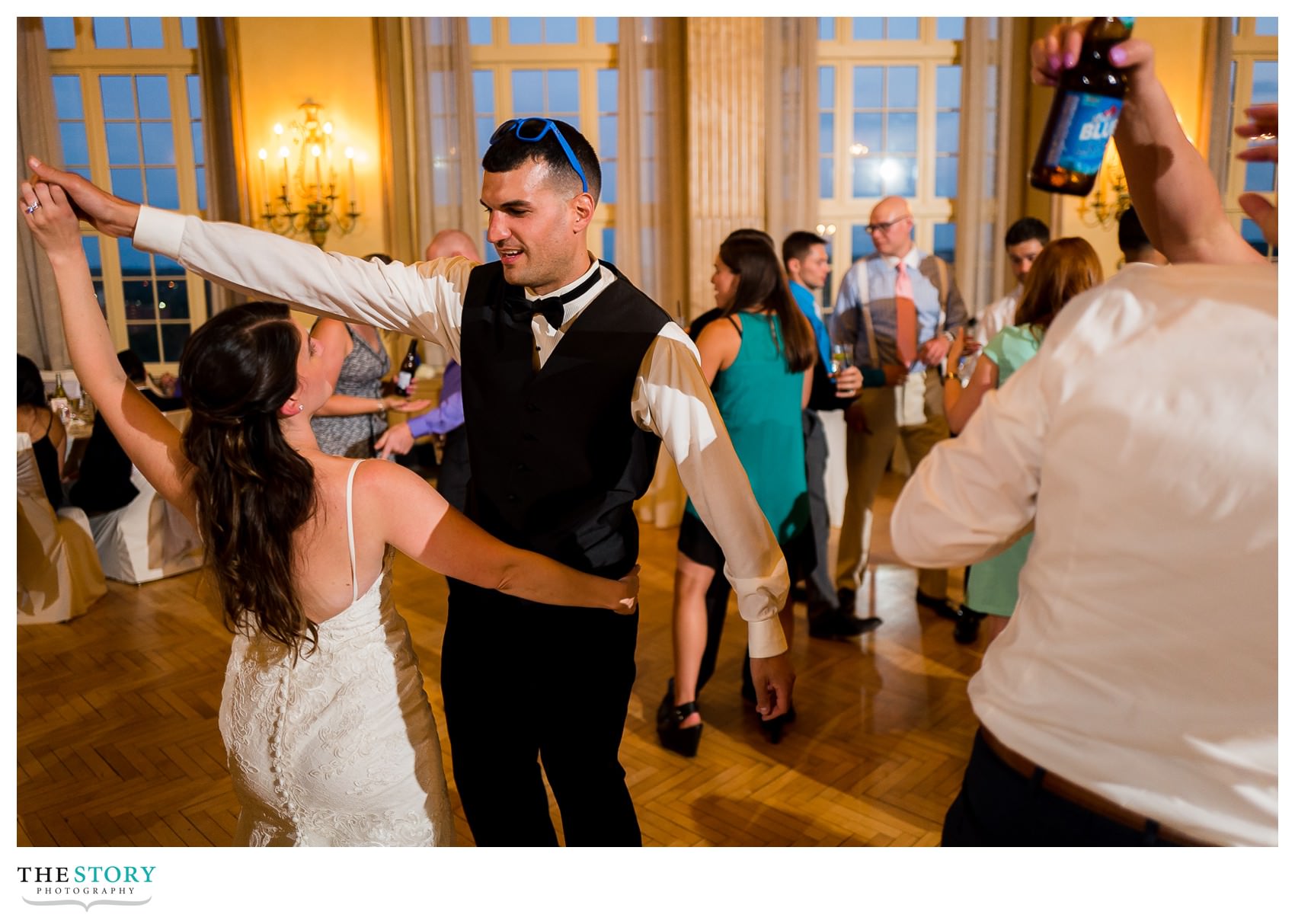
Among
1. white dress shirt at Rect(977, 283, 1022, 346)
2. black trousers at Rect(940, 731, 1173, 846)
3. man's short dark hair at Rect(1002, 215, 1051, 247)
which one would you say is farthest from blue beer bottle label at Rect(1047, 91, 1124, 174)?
white dress shirt at Rect(977, 283, 1022, 346)

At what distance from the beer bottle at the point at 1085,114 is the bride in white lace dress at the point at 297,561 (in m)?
0.94

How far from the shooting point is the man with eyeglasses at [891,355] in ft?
13.3

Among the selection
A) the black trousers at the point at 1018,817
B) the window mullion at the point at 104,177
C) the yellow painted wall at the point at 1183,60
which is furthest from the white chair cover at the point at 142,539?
the yellow painted wall at the point at 1183,60

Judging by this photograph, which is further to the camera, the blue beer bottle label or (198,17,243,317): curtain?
(198,17,243,317): curtain

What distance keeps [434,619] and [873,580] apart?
1.92 m

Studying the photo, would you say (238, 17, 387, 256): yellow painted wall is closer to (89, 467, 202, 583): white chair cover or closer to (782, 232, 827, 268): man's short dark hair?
(89, 467, 202, 583): white chair cover

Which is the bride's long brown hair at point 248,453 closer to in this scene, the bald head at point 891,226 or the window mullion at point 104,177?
the bald head at point 891,226

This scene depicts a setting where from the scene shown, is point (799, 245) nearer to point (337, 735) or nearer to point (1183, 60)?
point (337, 735)

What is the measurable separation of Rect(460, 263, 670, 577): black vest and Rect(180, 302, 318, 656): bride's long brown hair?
374mm

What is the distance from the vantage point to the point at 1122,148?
141 cm

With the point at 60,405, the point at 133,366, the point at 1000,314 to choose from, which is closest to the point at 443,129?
the point at 133,366

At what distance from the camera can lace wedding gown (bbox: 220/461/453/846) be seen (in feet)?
5.39

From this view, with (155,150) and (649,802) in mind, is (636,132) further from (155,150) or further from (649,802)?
(649,802)

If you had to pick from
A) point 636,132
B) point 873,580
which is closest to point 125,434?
point 873,580
